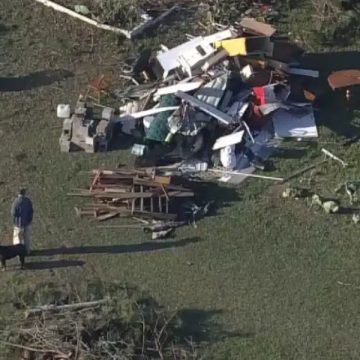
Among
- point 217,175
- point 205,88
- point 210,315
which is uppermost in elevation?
point 205,88

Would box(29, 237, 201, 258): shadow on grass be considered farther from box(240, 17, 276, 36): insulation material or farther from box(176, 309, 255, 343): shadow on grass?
box(240, 17, 276, 36): insulation material

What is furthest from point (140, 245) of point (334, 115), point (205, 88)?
point (334, 115)

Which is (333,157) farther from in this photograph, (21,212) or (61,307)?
(61,307)

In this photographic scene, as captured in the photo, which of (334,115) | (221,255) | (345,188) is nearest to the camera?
(221,255)

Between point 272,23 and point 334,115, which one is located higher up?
point 272,23

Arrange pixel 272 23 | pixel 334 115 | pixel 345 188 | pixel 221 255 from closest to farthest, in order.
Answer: pixel 221 255
pixel 345 188
pixel 334 115
pixel 272 23

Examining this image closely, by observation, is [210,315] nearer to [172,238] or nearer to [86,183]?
[172,238]

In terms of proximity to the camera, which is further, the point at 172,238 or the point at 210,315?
the point at 172,238
